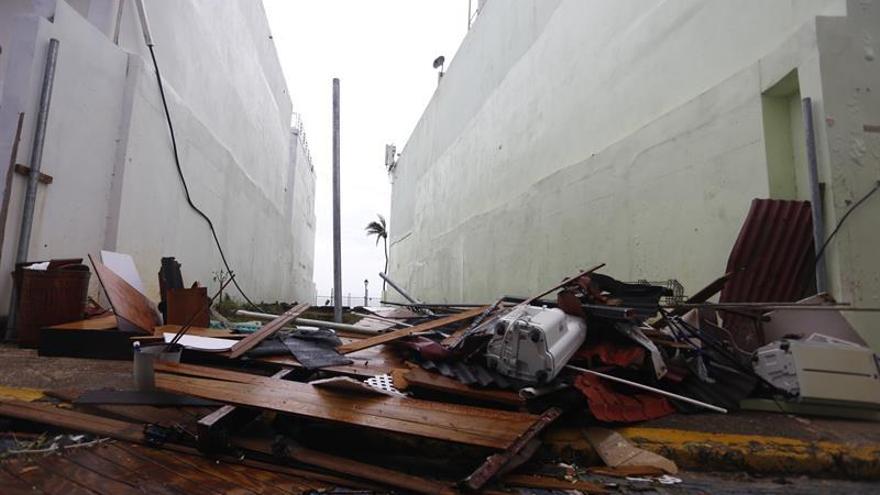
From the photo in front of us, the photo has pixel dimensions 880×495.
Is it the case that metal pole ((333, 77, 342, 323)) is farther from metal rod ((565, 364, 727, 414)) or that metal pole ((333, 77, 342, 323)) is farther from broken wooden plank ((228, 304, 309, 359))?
metal rod ((565, 364, 727, 414))

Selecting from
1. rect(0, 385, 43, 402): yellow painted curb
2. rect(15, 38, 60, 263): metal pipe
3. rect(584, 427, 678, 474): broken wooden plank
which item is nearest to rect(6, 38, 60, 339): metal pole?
rect(15, 38, 60, 263): metal pipe

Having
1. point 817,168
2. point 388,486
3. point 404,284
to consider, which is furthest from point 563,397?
point 404,284

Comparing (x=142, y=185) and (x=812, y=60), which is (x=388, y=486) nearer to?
(x=812, y=60)

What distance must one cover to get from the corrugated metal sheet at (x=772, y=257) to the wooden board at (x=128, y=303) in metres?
4.27

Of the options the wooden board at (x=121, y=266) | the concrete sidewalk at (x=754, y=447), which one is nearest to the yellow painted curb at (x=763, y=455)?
the concrete sidewalk at (x=754, y=447)

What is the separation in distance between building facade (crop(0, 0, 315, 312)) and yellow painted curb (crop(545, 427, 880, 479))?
4.50 metres

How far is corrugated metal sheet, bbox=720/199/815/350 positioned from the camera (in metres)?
3.17

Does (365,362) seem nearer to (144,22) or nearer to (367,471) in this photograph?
(367,471)

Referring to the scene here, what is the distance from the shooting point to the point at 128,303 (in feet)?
11.5

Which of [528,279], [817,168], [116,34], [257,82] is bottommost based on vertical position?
[528,279]

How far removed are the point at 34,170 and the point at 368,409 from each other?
3.63 meters

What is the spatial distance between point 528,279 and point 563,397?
17.2 feet

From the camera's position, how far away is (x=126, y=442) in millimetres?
1828

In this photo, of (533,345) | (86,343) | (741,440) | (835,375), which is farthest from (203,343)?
(835,375)
